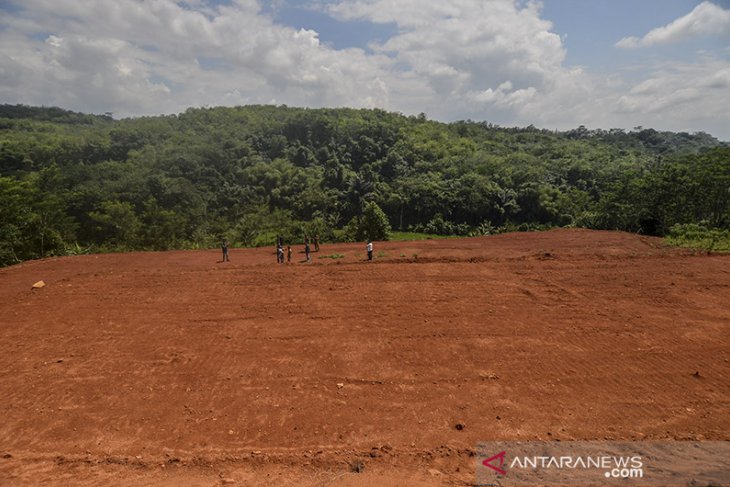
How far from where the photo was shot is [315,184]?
4591cm

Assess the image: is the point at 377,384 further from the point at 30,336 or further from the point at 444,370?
the point at 30,336

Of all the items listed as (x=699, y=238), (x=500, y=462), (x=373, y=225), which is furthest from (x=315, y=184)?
(x=500, y=462)

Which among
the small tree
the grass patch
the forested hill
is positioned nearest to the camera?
the grass patch

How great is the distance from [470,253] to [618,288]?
618 cm

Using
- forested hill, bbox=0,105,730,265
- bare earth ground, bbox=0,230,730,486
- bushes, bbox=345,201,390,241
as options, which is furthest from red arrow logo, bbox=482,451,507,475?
forested hill, bbox=0,105,730,265

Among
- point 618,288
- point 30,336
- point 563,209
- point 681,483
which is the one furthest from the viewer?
point 563,209

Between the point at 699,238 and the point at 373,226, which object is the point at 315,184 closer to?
the point at 373,226

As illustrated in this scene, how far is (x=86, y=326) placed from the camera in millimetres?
11250

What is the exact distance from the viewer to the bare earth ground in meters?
6.73

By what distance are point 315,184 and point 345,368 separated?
38.2m

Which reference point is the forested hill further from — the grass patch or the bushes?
the grass patch

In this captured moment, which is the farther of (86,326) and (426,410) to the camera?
(86,326)

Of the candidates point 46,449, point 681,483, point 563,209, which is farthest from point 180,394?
point 563,209

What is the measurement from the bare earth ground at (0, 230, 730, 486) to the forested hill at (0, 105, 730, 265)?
12511 mm
